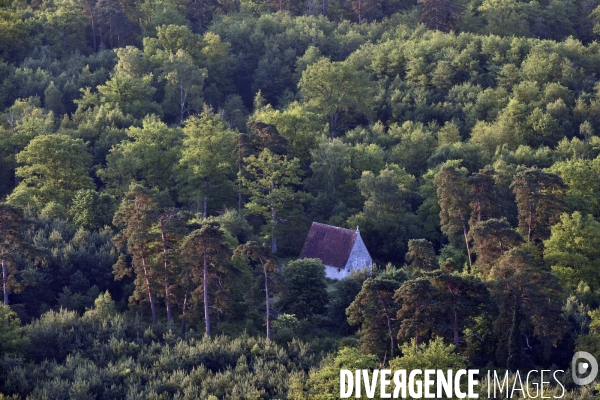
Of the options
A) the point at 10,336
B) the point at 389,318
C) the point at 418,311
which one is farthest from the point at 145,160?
the point at 418,311

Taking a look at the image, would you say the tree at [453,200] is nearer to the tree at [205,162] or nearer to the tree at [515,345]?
the tree at [515,345]

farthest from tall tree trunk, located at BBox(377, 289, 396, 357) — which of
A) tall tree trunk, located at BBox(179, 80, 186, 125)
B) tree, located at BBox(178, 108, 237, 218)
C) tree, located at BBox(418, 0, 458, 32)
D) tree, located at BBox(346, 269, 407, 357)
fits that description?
tree, located at BBox(418, 0, 458, 32)

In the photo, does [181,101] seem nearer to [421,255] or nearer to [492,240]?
[421,255]

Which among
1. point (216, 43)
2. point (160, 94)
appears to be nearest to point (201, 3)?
point (216, 43)

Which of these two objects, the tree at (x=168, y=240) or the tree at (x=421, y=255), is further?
the tree at (x=421, y=255)

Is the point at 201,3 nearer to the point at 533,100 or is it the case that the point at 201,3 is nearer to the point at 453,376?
the point at 533,100

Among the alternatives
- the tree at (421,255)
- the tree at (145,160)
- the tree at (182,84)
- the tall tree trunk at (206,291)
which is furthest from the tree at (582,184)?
the tree at (182,84)

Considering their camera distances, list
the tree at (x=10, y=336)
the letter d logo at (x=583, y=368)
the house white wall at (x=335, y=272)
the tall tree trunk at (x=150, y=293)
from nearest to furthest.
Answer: the tree at (x=10, y=336) → the letter d logo at (x=583, y=368) → the tall tree trunk at (x=150, y=293) → the house white wall at (x=335, y=272)
